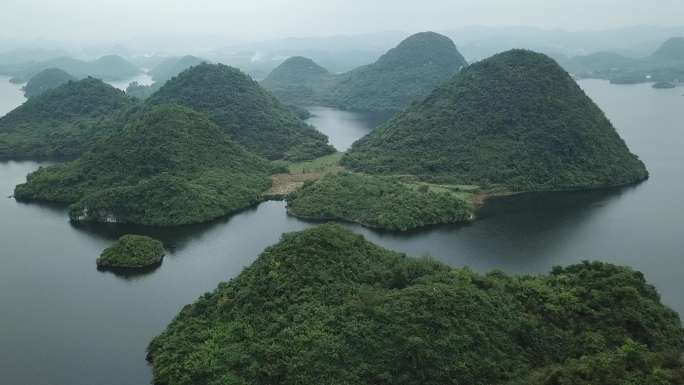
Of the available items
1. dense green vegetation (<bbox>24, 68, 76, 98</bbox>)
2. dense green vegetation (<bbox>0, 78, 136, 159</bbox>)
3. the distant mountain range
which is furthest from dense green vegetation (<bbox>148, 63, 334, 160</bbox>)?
the distant mountain range

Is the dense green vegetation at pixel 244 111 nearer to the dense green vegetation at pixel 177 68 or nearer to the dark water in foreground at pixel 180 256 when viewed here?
the dark water in foreground at pixel 180 256

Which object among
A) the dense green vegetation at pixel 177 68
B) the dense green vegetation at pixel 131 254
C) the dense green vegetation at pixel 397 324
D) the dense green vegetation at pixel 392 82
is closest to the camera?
the dense green vegetation at pixel 397 324

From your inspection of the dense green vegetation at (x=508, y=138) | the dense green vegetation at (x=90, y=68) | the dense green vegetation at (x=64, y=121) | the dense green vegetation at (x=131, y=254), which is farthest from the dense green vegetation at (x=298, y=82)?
the dense green vegetation at (x=131, y=254)

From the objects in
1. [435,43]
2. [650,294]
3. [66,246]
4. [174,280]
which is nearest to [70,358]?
[174,280]

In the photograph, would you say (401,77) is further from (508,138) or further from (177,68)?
(177,68)

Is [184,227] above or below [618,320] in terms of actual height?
below

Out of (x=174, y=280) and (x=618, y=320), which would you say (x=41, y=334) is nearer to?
(x=174, y=280)

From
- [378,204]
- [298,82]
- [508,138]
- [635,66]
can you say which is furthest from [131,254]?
[635,66]

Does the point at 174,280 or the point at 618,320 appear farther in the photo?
the point at 174,280

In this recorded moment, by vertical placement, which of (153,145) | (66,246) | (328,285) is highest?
(328,285)
